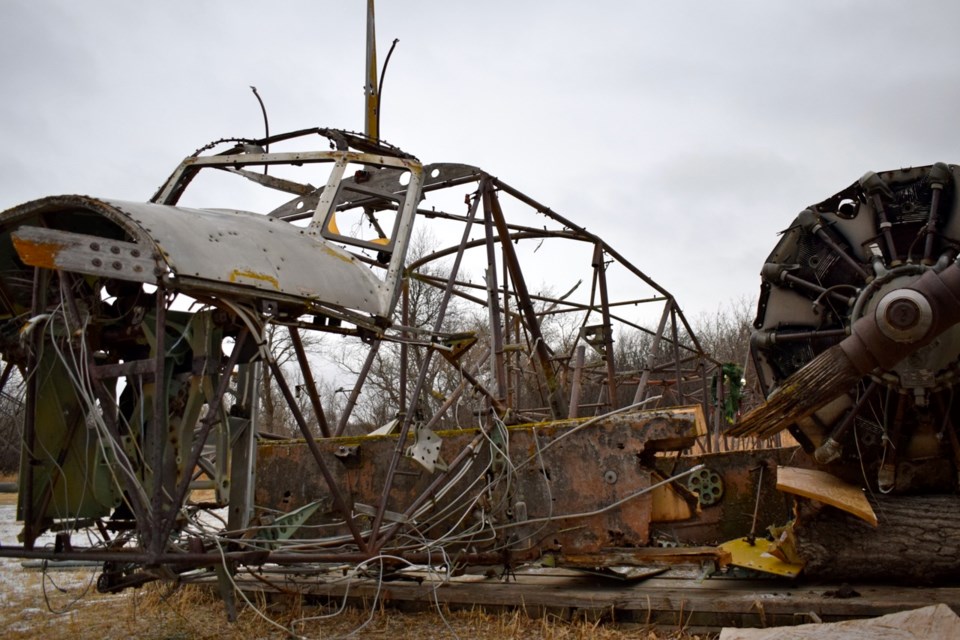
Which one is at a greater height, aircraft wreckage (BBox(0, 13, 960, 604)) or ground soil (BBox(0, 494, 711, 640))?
aircraft wreckage (BBox(0, 13, 960, 604))

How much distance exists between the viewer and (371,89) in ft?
22.8

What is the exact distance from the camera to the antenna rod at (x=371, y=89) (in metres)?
6.83

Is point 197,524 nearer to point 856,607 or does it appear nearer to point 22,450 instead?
point 22,450

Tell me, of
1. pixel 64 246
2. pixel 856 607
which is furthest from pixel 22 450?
pixel 856 607

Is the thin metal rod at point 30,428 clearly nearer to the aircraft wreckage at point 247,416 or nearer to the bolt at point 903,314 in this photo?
the aircraft wreckage at point 247,416

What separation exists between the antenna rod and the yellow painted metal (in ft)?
14.7

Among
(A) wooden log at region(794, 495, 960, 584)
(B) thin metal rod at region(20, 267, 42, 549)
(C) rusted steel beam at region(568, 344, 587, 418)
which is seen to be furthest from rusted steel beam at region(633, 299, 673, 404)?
(B) thin metal rod at region(20, 267, 42, 549)

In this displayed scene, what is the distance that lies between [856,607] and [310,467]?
405cm

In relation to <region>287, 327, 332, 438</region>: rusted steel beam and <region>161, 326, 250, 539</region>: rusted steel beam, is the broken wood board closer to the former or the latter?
<region>287, 327, 332, 438</region>: rusted steel beam

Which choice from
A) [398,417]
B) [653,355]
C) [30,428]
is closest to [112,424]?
[30,428]

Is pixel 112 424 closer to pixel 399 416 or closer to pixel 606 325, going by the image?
pixel 399 416

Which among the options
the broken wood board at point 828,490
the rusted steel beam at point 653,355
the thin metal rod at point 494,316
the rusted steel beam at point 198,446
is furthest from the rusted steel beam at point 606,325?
the rusted steel beam at point 198,446

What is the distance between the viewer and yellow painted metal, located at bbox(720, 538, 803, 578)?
5226mm

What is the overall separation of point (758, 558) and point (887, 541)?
870mm
